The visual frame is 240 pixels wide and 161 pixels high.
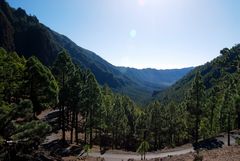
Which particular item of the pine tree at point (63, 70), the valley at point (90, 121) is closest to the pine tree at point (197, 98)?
the valley at point (90, 121)

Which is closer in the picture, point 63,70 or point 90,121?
point 63,70

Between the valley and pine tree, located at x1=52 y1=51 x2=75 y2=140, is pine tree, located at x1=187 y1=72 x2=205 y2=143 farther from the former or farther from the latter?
pine tree, located at x1=52 y1=51 x2=75 y2=140

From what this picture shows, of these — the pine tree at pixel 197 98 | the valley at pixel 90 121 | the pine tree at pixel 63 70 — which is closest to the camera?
the valley at pixel 90 121

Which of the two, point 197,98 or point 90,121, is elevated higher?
point 197,98

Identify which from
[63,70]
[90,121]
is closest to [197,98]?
[90,121]

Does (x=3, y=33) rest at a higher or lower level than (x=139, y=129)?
higher

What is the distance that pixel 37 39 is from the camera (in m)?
185

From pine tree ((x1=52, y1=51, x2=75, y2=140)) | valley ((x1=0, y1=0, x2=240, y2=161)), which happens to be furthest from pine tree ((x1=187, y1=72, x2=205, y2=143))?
pine tree ((x1=52, y1=51, x2=75, y2=140))

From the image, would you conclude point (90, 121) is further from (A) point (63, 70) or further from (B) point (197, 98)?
(B) point (197, 98)

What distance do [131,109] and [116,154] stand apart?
42095 mm

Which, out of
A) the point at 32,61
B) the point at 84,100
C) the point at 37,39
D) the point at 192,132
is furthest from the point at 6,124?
the point at 37,39

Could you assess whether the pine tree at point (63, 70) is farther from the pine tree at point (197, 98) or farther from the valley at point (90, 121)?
the pine tree at point (197, 98)

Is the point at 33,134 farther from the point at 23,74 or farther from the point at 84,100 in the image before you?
the point at 84,100

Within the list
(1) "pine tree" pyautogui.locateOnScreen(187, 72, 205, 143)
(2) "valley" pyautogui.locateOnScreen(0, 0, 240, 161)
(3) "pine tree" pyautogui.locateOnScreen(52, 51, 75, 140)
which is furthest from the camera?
(1) "pine tree" pyautogui.locateOnScreen(187, 72, 205, 143)
